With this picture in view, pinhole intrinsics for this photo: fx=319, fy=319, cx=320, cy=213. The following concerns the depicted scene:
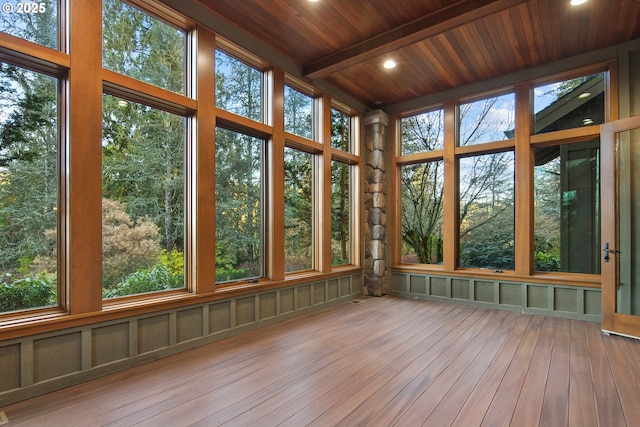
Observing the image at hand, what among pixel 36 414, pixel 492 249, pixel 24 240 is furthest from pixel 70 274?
pixel 492 249

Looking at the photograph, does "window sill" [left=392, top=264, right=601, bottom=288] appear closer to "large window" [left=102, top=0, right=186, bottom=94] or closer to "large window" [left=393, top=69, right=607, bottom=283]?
"large window" [left=393, top=69, right=607, bottom=283]

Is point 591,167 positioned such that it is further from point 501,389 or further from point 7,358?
point 7,358

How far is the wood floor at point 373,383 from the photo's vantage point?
2.08 metres

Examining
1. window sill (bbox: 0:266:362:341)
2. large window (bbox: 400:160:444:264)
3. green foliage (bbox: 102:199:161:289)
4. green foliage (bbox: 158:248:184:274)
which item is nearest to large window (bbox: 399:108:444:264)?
large window (bbox: 400:160:444:264)

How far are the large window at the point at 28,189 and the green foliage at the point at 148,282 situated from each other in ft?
1.50

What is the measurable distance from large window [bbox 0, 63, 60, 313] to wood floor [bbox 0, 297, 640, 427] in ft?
2.81

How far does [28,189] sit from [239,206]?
1943 mm

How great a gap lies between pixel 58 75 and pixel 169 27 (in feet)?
3.97

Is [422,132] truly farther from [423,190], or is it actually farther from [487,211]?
[487,211]

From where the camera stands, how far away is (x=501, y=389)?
2455 mm

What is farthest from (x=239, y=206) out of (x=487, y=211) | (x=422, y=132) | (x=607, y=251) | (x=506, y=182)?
(x=607, y=251)

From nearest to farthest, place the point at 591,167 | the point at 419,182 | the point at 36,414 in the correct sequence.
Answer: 1. the point at 36,414
2. the point at 591,167
3. the point at 419,182

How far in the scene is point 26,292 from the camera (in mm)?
2459

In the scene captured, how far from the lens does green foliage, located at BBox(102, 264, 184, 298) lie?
9.56ft
